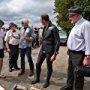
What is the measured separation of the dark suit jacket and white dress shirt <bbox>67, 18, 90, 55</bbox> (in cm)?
180

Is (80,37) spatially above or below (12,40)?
above

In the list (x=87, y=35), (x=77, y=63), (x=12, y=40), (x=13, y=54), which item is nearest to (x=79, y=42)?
(x=87, y=35)

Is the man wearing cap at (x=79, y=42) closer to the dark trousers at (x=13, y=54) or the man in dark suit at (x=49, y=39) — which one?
the man in dark suit at (x=49, y=39)

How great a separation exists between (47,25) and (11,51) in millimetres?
3310

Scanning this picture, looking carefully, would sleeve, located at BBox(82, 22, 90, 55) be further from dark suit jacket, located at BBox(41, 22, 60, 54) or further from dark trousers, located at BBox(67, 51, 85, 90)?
dark suit jacket, located at BBox(41, 22, 60, 54)

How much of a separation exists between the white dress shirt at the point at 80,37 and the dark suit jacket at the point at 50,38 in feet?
5.91

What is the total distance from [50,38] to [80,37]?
2296 mm

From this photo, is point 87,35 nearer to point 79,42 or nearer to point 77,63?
point 79,42

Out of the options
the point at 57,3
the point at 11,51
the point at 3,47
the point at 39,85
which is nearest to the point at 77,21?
the point at 39,85

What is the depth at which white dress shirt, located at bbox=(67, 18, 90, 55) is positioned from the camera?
26.0ft

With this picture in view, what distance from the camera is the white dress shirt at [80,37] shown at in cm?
792

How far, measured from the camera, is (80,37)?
812cm

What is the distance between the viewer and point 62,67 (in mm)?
14195

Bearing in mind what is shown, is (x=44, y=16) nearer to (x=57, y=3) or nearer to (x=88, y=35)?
(x=88, y=35)
